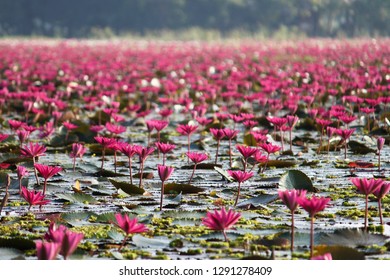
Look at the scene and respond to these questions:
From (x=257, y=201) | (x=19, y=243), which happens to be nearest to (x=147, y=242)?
(x=19, y=243)

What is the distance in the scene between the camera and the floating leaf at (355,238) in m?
3.15

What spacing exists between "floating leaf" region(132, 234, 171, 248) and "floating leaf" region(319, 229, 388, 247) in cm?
61

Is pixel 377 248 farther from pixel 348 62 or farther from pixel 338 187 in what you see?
pixel 348 62

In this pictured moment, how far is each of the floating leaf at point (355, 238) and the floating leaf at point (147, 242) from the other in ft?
2.00

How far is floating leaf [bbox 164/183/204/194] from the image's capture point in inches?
170

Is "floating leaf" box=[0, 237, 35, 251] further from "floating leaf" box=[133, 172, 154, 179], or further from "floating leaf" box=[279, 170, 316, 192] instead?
"floating leaf" box=[133, 172, 154, 179]

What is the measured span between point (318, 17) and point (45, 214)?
5582 cm

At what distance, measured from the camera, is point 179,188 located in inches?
171

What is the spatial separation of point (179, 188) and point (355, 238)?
4.51 feet

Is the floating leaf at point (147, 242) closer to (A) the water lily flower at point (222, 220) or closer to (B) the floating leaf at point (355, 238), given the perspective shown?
(A) the water lily flower at point (222, 220)

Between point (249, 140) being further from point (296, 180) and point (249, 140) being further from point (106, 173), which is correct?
point (296, 180)

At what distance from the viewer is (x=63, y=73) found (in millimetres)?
14375

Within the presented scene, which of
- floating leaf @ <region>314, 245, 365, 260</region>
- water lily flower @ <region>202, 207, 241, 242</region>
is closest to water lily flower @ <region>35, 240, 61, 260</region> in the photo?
water lily flower @ <region>202, 207, 241, 242</region>

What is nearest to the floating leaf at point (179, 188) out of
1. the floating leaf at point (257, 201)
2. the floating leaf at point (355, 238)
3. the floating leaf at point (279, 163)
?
the floating leaf at point (257, 201)
